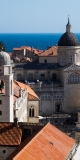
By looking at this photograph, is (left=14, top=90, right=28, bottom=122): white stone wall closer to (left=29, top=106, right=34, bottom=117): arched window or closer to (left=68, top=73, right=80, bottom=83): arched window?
(left=29, top=106, right=34, bottom=117): arched window

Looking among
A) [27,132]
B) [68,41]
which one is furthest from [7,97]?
[68,41]

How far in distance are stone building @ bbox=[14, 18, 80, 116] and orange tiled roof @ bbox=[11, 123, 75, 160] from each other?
34.0m

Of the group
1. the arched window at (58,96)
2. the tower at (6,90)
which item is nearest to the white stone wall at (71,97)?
the arched window at (58,96)

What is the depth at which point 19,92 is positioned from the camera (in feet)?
180

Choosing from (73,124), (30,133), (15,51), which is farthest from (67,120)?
(15,51)

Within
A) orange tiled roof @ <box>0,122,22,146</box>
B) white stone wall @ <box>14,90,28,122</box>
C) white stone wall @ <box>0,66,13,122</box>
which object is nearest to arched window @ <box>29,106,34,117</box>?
white stone wall @ <box>14,90,28,122</box>

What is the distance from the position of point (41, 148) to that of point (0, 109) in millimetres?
11828

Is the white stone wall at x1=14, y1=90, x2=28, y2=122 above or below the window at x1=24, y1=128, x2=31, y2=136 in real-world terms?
above

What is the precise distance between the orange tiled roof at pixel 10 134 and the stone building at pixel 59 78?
113ft

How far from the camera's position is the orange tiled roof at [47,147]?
32.8m

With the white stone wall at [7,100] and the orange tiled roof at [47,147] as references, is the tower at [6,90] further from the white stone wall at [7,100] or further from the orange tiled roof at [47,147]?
the orange tiled roof at [47,147]

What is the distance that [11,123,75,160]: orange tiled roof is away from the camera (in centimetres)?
3275

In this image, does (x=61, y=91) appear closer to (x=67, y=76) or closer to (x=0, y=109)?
(x=67, y=76)

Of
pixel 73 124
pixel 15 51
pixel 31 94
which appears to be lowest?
pixel 73 124
